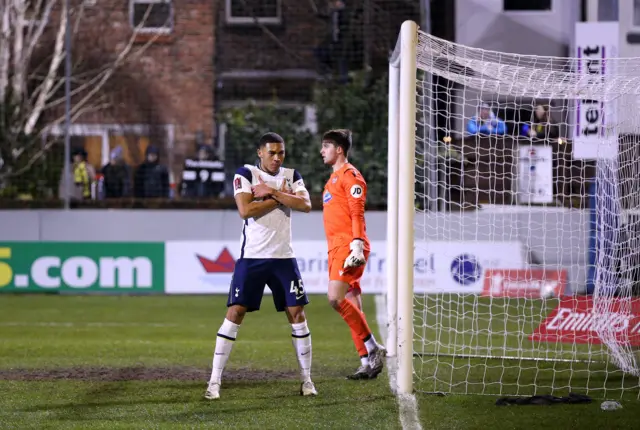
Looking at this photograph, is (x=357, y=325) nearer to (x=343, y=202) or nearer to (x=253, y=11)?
(x=343, y=202)

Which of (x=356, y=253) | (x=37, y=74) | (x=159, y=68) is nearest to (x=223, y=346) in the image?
(x=356, y=253)

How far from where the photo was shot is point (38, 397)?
300 inches

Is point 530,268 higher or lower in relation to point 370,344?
higher

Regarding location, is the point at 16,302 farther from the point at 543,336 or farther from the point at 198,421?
the point at 198,421

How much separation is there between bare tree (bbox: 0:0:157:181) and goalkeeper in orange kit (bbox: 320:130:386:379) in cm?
1087

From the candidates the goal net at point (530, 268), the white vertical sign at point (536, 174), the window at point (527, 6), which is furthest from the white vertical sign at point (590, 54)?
the window at point (527, 6)

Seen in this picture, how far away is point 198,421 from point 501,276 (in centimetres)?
962

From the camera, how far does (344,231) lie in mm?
8523

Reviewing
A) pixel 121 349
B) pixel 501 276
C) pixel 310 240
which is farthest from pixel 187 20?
pixel 121 349

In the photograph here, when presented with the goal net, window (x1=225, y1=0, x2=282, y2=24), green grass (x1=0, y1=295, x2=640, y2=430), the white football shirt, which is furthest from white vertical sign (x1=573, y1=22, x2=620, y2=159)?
the white football shirt

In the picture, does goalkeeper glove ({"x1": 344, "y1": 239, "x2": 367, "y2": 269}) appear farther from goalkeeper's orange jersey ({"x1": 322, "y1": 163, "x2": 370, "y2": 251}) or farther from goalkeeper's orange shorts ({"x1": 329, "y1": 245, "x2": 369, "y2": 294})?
goalkeeper's orange shorts ({"x1": 329, "y1": 245, "x2": 369, "y2": 294})

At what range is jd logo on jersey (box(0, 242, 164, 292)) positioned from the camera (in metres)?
16.5

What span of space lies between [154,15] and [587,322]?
435 inches

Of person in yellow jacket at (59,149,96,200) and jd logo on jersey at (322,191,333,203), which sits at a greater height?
person in yellow jacket at (59,149,96,200)
